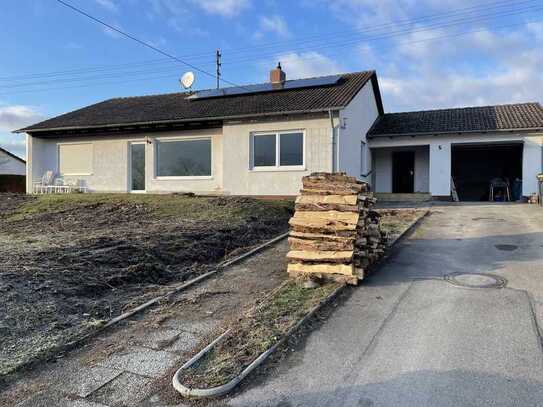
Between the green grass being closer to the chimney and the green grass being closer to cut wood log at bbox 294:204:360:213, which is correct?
cut wood log at bbox 294:204:360:213

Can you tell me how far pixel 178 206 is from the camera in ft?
42.3

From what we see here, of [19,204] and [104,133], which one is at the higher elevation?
[104,133]

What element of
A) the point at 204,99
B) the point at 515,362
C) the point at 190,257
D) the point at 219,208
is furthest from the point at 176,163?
the point at 515,362

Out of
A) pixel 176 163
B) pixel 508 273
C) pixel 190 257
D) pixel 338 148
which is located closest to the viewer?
pixel 508 273

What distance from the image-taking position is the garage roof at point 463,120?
18375 mm

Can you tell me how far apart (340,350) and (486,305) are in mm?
2304

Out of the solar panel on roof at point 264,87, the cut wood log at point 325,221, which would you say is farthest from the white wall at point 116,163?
the cut wood log at point 325,221

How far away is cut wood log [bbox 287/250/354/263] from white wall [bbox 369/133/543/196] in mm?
13901

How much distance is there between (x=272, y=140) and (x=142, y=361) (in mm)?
13249

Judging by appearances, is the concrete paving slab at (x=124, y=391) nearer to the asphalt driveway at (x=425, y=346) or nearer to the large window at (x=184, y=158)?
the asphalt driveway at (x=425, y=346)

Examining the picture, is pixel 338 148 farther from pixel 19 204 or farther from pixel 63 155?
pixel 63 155

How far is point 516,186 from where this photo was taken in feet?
66.0

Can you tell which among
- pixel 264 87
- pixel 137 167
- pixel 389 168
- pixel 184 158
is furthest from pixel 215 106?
pixel 389 168

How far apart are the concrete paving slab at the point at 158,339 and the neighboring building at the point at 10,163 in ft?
150
